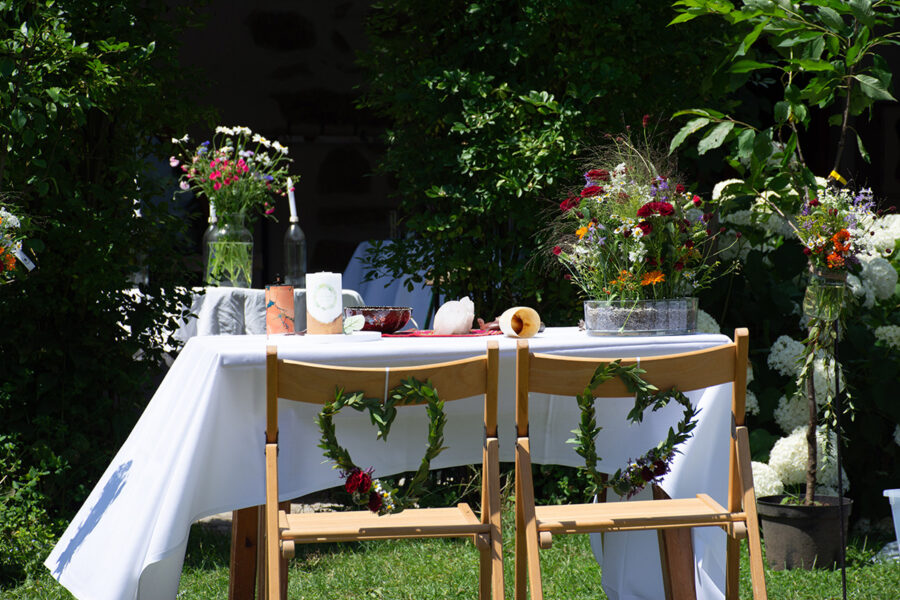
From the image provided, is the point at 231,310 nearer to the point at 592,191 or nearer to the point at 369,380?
the point at 592,191

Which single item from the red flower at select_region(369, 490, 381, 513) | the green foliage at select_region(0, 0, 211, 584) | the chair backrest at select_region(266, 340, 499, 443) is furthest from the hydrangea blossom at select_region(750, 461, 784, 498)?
the green foliage at select_region(0, 0, 211, 584)

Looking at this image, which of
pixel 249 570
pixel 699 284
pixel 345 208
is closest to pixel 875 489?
pixel 699 284

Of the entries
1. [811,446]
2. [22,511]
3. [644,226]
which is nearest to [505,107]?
[644,226]

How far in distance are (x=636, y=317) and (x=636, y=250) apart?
0.18 meters

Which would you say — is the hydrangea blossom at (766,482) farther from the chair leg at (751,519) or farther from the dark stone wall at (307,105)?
the dark stone wall at (307,105)

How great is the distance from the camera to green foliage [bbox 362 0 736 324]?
3.89 meters

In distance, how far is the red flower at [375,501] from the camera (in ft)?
7.31

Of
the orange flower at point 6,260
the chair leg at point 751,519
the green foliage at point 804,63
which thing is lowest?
the chair leg at point 751,519

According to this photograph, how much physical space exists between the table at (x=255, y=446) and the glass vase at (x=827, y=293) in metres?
0.49

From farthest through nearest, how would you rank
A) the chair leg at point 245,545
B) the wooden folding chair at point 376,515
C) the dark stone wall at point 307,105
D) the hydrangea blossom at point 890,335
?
the dark stone wall at point 307,105, the hydrangea blossom at point 890,335, the chair leg at point 245,545, the wooden folding chair at point 376,515

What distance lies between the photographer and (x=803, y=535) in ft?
11.5

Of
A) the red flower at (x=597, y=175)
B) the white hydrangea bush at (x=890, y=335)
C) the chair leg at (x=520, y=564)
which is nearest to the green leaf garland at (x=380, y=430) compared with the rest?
the chair leg at (x=520, y=564)

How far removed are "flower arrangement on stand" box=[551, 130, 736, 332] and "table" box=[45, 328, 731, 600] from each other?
115mm

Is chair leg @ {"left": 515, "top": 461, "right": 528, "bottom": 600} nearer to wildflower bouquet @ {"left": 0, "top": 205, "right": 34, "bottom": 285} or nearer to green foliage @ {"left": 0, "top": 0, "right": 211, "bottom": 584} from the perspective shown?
wildflower bouquet @ {"left": 0, "top": 205, "right": 34, "bottom": 285}
